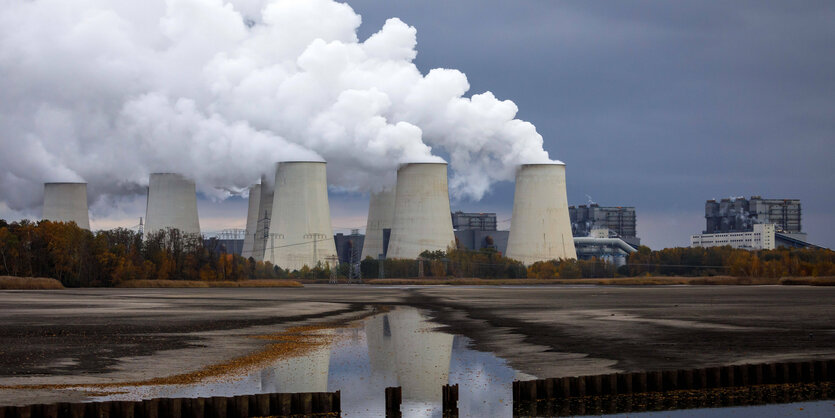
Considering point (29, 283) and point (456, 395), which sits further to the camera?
point (29, 283)

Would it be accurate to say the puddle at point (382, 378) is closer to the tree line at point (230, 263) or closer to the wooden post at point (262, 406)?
the wooden post at point (262, 406)

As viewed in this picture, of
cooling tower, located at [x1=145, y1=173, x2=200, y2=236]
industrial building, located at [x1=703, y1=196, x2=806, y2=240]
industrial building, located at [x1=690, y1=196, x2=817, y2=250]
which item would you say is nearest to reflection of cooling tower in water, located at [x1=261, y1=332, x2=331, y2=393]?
cooling tower, located at [x1=145, y1=173, x2=200, y2=236]

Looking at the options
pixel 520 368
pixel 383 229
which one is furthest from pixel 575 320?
pixel 383 229

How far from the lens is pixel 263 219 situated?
81375 millimetres

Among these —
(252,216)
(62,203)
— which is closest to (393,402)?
(62,203)

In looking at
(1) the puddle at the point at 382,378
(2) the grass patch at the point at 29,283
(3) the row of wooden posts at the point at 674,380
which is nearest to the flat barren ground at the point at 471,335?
(1) the puddle at the point at 382,378

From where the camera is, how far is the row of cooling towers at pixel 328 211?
67.2 meters

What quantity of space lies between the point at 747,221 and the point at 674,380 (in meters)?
136

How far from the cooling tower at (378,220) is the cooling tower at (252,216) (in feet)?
34.0

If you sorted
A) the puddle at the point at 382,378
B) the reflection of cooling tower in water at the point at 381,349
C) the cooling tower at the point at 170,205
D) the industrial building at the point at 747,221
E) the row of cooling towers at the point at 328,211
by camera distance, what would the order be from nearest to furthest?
the puddle at the point at 382,378
the reflection of cooling tower in water at the point at 381,349
the row of cooling towers at the point at 328,211
the cooling tower at the point at 170,205
the industrial building at the point at 747,221

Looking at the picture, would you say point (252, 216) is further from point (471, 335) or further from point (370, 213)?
point (471, 335)

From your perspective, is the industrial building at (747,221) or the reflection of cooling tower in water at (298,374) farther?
the industrial building at (747,221)

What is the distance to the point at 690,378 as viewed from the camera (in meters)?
13.9

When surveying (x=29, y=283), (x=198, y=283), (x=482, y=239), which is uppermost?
(x=482, y=239)
